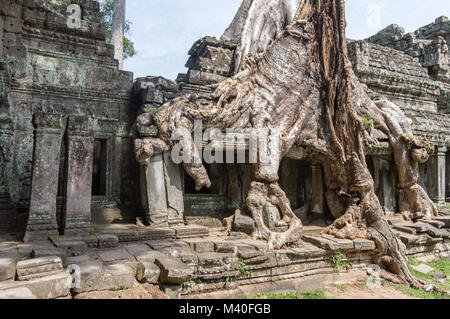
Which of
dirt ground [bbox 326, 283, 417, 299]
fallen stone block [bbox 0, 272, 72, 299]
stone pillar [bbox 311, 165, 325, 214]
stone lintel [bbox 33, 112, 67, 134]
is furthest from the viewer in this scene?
stone pillar [bbox 311, 165, 325, 214]

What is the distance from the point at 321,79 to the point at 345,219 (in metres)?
2.90

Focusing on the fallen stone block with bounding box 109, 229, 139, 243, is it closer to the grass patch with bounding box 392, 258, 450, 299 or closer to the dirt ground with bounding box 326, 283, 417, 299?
the dirt ground with bounding box 326, 283, 417, 299

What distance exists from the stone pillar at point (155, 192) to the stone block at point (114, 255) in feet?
3.73

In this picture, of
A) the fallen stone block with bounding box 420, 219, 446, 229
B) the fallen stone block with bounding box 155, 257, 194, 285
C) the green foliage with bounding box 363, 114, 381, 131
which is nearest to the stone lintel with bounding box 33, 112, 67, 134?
the fallen stone block with bounding box 155, 257, 194, 285

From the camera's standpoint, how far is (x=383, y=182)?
772 centimetres

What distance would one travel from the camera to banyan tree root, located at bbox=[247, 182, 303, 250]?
16.5ft

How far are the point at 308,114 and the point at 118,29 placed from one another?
35.7 ft

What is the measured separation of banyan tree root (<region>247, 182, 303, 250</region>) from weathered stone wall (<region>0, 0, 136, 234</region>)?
8.84ft

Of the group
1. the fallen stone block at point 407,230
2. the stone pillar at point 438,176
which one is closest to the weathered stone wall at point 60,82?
the fallen stone block at point 407,230

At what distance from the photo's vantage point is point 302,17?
704 centimetres

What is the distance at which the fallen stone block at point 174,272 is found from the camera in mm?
3465

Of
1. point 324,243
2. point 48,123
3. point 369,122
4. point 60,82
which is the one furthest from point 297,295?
point 60,82

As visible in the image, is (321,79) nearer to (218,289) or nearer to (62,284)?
(218,289)

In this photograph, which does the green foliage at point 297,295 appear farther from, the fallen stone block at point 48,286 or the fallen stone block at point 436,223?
the fallen stone block at point 436,223
